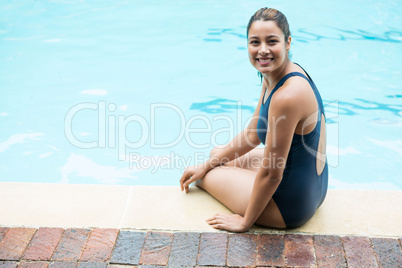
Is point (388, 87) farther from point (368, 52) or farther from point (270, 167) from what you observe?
point (270, 167)

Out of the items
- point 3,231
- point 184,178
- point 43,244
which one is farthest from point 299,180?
point 3,231

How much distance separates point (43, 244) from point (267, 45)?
1848mm

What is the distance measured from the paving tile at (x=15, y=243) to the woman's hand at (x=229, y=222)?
3.88 feet

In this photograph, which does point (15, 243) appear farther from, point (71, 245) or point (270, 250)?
point (270, 250)

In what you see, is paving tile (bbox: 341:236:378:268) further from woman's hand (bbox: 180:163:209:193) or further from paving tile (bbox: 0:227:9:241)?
paving tile (bbox: 0:227:9:241)

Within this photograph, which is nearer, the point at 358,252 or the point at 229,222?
the point at 358,252

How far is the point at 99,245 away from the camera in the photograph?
2727 millimetres

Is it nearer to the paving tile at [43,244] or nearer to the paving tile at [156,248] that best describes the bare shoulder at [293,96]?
the paving tile at [156,248]

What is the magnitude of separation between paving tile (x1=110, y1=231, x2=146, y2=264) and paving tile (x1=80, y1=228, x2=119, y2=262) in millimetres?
39

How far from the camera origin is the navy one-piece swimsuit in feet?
8.60

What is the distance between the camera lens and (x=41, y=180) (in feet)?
14.9

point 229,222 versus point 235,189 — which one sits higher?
point 235,189

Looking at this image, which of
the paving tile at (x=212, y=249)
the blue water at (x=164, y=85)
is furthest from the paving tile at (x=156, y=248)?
the blue water at (x=164, y=85)

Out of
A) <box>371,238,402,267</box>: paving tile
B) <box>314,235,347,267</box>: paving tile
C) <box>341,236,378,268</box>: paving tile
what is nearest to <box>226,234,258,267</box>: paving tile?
<box>314,235,347,267</box>: paving tile
